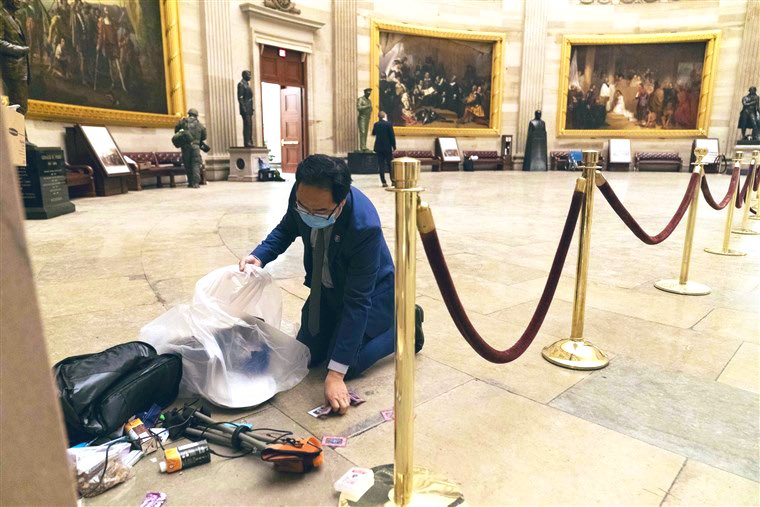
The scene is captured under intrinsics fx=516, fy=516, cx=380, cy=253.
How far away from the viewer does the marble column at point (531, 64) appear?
1909cm

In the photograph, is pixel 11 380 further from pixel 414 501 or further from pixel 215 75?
pixel 215 75

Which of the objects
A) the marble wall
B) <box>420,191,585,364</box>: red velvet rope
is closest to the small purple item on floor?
<box>420,191,585,364</box>: red velvet rope

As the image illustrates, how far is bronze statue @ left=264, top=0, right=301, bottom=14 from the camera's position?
14591mm

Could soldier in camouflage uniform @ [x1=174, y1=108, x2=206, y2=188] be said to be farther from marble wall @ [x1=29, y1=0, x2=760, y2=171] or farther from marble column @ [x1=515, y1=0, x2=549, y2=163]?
marble column @ [x1=515, y1=0, x2=549, y2=163]

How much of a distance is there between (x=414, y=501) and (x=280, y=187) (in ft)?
36.3

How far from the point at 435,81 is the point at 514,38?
140 inches

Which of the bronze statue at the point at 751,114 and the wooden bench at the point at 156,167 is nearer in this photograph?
the wooden bench at the point at 156,167

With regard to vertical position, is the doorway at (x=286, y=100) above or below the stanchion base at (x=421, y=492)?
above

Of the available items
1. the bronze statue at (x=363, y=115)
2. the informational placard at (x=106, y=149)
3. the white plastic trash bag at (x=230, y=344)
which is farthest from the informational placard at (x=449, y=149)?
the white plastic trash bag at (x=230, y=344)

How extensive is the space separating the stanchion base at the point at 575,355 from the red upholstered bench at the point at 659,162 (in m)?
18.9

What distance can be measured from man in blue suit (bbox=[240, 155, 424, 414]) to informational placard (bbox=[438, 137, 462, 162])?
55.2ft

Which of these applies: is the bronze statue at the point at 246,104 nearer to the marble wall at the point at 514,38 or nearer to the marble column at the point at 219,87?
the marble column at the point at 219,87


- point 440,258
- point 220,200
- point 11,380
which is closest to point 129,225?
point 220,200

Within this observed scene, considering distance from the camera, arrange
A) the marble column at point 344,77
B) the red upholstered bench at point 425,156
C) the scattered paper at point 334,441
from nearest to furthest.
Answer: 1. the scattered paper at point 334,441
2. the marble column at point 344,77
3. the red upholstered bench at point 425,156
